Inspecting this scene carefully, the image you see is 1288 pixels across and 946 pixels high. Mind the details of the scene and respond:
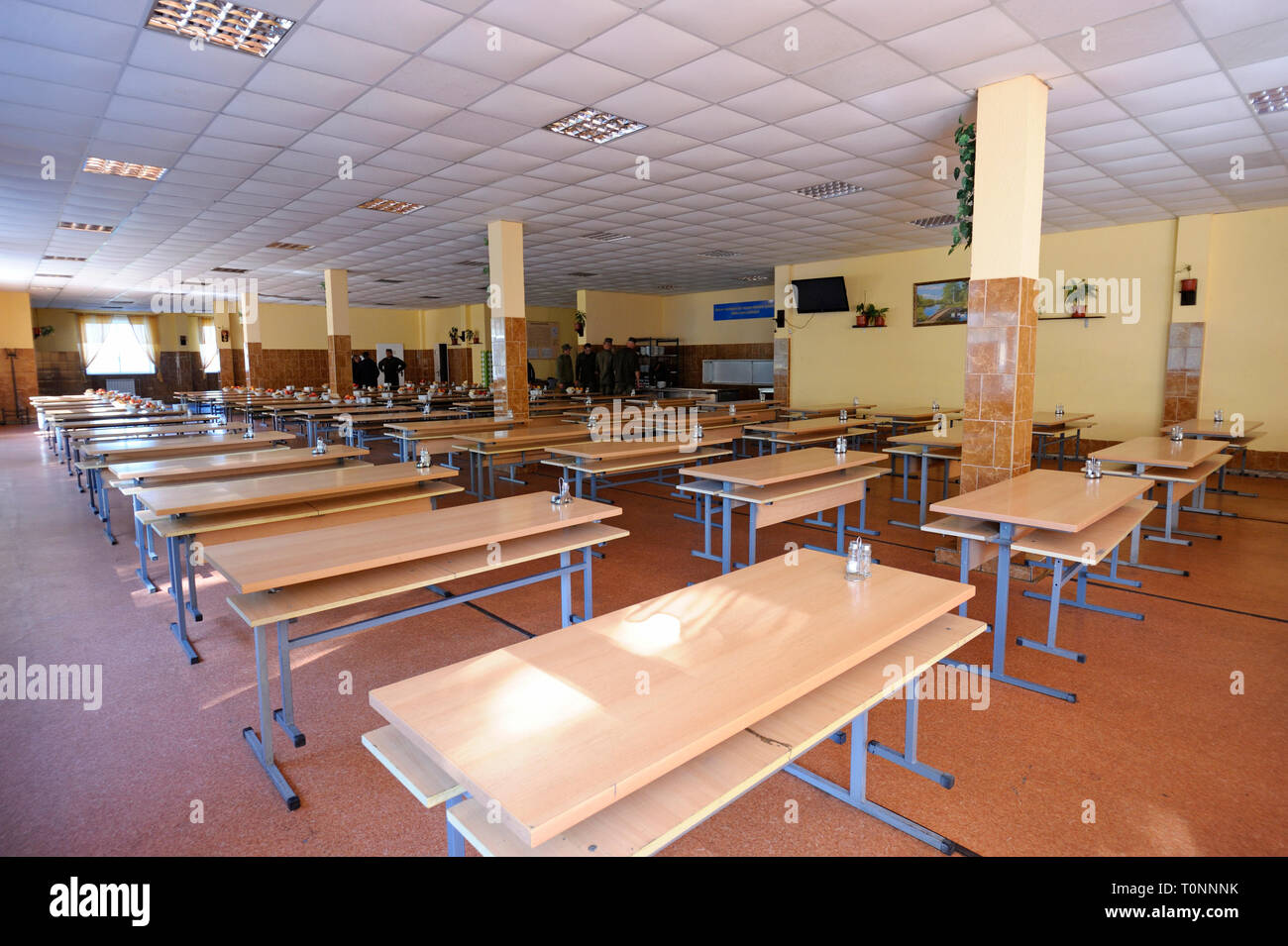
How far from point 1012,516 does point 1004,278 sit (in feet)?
8.09

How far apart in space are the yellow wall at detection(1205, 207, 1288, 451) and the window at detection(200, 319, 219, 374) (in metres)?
26.0

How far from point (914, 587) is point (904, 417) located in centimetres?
753

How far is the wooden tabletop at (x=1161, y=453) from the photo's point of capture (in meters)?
4.95

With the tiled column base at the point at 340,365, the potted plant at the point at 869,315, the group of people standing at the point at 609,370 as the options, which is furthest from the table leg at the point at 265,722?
the group of people standing at the point at 609,370

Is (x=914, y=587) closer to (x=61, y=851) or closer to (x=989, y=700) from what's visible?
(x=989, y=700)

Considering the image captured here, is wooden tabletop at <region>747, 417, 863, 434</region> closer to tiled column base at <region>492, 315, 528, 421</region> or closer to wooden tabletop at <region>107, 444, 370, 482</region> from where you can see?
tiled column base at <region>492, 315, 528, 421</region>

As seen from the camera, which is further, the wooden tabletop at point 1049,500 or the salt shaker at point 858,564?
the wooden tabletop at point 1049,500

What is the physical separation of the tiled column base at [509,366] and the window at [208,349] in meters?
18.6

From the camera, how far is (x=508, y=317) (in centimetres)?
901

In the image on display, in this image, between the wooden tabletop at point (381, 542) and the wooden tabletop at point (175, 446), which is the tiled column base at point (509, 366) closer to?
the wooden tabletop at point (175, 446)

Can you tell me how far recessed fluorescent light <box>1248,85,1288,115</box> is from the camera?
195 inches

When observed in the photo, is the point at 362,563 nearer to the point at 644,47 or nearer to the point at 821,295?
the point at 644,47

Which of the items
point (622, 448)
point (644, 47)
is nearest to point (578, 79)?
point (644, 47)

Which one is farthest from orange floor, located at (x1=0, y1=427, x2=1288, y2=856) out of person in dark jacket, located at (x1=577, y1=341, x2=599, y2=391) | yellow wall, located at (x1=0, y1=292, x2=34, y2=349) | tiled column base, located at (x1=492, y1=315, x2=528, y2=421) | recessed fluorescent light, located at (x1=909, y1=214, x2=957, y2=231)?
yellow wall, located at (x1=0, y1=292, x2=34, y2=349)
